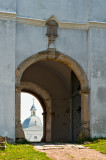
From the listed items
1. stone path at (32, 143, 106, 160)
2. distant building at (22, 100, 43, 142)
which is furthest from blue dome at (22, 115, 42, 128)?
Result: stone path at (32, 143, 106, 160)

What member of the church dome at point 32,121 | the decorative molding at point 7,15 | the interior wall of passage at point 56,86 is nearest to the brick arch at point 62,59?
the decorative molding at point 7,15

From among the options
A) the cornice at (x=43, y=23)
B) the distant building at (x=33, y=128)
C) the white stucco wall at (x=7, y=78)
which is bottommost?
the distant building at (x=33, y=128)

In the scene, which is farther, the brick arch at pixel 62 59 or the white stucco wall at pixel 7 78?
the brick arch at pixel 62 59

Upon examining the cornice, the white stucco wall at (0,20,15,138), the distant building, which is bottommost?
the distant building

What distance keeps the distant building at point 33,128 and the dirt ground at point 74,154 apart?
27280 mm

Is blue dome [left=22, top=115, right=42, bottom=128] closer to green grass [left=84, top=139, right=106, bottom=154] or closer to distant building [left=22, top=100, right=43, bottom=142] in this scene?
distant building [left=22, top=100, right=43, bottom=142]

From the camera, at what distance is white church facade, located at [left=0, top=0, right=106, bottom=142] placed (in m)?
10.4

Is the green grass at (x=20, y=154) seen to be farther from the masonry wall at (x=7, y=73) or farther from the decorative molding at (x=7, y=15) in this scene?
the decorative molding at (x=7, y=15)

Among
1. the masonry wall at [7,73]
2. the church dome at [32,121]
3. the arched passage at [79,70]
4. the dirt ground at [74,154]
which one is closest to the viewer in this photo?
the dirt ground at [74,154]

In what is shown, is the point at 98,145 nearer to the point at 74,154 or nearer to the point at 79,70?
the point at 74,154

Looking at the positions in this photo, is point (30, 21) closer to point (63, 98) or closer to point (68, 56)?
point (68, 56)

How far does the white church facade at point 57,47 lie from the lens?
1035cm

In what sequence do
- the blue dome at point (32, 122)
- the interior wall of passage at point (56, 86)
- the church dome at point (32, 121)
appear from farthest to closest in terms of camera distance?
1. the church dome at point (32, 121)
2. the blue dome at point (32, 122)
3. the interior wall of passage at point (56, 86)

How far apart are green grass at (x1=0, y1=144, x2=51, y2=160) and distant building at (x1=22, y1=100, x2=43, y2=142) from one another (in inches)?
1080
